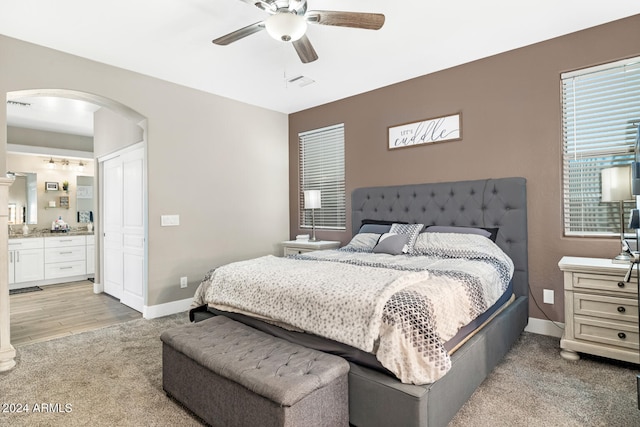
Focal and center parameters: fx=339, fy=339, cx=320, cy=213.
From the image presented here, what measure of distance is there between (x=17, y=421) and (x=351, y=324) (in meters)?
1.94

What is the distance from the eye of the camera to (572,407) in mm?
1943

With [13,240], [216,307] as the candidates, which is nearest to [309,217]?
[216,307]

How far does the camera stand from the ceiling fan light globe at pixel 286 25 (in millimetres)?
2051

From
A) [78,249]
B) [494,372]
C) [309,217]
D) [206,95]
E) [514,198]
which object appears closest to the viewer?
[494,372]

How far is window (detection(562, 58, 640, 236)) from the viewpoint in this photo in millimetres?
2746

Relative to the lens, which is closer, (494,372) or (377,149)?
(494,372)

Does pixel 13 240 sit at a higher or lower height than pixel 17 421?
higher

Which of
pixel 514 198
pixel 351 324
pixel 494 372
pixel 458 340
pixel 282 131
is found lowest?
pixel 494 372

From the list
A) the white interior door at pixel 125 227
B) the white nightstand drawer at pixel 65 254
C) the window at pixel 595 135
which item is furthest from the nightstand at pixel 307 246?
the white nightstand drawer at pixel 65 254

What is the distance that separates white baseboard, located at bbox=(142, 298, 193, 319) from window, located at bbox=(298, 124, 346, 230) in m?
1.95

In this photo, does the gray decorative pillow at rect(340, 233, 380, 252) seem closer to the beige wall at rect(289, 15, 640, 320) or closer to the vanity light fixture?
the beige wall at rect(289, 15, 640, 320)

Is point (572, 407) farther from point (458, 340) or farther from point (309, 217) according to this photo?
point (309, 217)

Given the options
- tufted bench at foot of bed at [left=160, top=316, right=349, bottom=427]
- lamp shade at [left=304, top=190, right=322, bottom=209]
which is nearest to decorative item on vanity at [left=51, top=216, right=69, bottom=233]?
lamp shade at [left=304, top=190, right=322, bottom=209]

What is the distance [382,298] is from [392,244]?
64.3 inches
